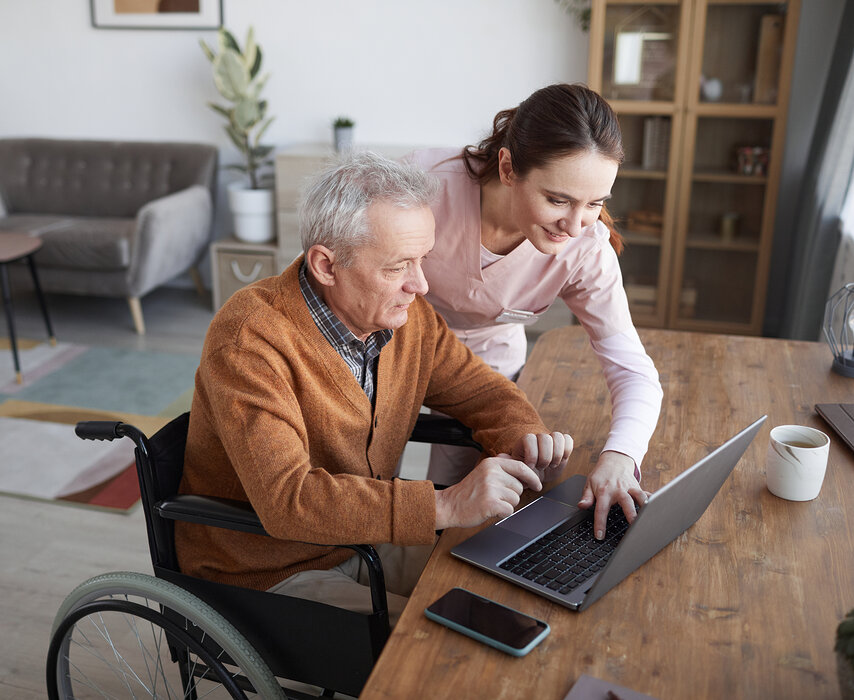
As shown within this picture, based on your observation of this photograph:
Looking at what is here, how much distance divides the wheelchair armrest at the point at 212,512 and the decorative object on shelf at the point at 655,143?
322 centimetres

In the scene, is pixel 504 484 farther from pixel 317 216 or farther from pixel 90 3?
pixel 90 3

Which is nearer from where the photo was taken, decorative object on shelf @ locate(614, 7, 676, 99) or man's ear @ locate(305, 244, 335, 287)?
man's ear @ locate(305, 244, 335, 287)

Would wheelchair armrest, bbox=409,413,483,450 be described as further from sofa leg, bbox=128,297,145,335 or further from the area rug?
sofa leg, bbox=128,297,145,335

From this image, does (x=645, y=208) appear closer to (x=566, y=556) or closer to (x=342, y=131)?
(x=342, y=131)

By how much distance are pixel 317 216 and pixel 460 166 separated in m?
0.44

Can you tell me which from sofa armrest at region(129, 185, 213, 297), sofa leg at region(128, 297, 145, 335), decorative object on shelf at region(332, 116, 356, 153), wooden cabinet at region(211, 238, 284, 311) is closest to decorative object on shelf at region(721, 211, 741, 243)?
decorative object on shelf at region(332, 116, 356, 153)

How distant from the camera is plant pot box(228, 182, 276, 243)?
169 inches

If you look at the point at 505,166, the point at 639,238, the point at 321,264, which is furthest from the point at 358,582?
the point at 639,238

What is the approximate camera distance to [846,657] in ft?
2.42

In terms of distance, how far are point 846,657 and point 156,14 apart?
15.8ft

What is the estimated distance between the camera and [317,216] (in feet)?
4.11

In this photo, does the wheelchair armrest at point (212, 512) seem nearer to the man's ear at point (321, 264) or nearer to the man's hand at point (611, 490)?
the man's ear at point (321, 264)

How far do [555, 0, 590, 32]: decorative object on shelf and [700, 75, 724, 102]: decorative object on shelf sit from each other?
0.66 metres

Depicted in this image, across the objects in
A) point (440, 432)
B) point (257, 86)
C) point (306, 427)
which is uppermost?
point (257, 86)
